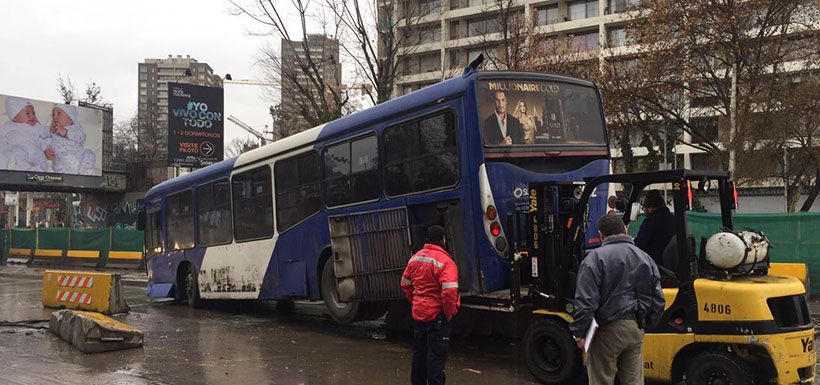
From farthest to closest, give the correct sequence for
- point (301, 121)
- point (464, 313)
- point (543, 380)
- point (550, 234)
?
point (301, 121), point (464, 313), point (550, 234), point (543, 380)

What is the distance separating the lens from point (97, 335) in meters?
8.99

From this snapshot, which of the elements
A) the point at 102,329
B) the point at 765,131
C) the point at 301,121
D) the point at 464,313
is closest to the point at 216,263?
the point at 102,329

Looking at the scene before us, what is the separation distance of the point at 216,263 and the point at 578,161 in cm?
836

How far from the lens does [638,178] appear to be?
6.68 metres

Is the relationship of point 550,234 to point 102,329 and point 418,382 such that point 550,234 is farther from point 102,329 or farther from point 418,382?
point 102,329

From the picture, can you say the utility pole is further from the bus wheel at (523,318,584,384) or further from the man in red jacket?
Result: the man in red jacket

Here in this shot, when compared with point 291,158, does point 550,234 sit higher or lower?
lower

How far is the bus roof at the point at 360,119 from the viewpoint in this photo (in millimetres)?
8281

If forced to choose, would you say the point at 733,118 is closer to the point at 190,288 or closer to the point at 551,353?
the point at 190,288

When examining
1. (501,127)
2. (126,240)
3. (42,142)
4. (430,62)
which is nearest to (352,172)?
(501,127)

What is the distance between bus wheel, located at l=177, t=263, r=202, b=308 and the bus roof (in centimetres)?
205

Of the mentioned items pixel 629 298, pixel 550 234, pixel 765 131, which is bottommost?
pixel 629 298

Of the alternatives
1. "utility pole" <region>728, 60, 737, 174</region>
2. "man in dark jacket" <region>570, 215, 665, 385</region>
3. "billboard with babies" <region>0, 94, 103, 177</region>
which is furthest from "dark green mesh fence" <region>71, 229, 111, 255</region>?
"man in dark jacket" <region>570, 215, 665, 385</region>

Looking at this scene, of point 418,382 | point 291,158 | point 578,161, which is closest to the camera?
point 418,382
